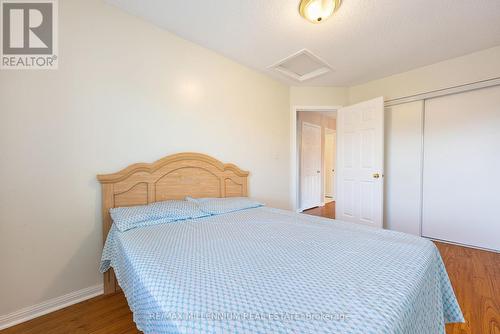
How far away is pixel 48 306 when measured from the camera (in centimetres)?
143

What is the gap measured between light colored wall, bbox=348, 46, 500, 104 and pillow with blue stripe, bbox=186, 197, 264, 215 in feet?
8.26

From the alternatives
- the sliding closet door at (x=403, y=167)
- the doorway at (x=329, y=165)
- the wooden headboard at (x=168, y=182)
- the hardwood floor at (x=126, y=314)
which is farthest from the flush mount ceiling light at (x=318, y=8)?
the doorway at (x=329, y=165)

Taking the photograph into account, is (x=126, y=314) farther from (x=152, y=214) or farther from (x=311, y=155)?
(x=311, y=155)

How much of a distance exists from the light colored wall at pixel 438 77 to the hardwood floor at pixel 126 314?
205 cm

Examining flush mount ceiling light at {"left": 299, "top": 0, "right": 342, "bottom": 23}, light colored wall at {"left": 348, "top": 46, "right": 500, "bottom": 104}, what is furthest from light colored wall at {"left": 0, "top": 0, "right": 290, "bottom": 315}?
light colored wall at {"left": 348, "top": 46, "right": 500, "bottom": 104}

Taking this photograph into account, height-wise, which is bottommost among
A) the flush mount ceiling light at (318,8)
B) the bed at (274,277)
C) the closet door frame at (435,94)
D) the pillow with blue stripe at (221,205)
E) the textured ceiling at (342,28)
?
the bed at (274,277)

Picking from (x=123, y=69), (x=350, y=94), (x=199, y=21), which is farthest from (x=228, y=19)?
(x=350, y=94)

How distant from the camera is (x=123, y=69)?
1.73 meters

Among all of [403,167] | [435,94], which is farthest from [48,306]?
[435,94]

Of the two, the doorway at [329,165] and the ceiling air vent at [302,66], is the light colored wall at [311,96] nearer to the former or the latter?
the ceiling air vent at [302,66]

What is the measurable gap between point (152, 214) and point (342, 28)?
2236mm

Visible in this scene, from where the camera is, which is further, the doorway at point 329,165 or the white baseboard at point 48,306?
the doorway at point 329,165

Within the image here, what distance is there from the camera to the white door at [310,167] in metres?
4.43

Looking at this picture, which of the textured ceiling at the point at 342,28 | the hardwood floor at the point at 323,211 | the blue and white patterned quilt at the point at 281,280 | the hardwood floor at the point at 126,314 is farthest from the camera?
the hardwood floor at the point at 323,211
